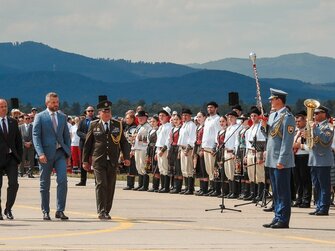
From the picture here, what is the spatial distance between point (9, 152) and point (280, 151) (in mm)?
4724

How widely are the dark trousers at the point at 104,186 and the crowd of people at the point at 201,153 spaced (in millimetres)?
17

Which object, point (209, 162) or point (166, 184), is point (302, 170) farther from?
point (166, 184)

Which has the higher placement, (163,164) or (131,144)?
(131,144)

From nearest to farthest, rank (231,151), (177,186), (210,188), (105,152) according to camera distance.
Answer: (105,152) < (231,151) < (210,188) < (177,186)

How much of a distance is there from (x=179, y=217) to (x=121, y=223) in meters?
1.85

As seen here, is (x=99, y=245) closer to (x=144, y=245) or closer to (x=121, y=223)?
(x=144, y=245)

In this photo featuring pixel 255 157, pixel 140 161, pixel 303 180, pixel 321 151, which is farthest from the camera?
pixel 140 161

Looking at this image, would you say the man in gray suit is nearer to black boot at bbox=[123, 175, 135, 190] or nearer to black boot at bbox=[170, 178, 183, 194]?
black boot at bbox=[170, 178, 183, 194]

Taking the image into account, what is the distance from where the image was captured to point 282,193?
19328 millimetres

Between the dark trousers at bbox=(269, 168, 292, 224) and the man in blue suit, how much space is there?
3587 millimetres

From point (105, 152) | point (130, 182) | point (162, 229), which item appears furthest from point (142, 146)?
point (162, 229)

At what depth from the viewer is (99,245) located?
15.7m

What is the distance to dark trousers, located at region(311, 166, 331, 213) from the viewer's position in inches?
880

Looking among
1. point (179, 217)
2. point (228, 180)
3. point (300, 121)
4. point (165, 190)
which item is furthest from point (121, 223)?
point (165, 190)
